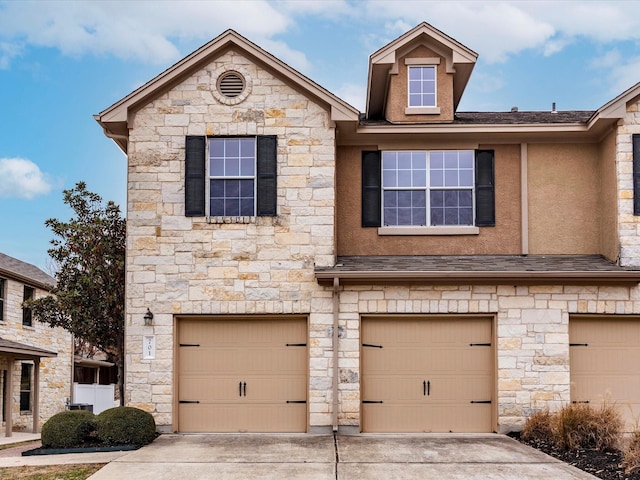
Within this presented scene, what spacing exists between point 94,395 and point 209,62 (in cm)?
1941

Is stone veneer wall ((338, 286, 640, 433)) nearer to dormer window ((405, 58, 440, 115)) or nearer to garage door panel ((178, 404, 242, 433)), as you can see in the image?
garage door panel ((178, 404, 242, 433))

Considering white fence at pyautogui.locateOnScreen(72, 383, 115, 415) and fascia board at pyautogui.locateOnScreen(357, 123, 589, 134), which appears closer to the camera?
fascia board at pyautogui.locateOnScreen(357, 123, 589, 134)

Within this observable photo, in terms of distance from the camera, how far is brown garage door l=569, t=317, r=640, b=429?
1330 centimetres

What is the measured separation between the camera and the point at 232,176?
13672 millimetres

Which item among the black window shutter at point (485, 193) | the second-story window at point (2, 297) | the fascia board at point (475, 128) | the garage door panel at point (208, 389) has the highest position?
the fascia board at point (475, 128)

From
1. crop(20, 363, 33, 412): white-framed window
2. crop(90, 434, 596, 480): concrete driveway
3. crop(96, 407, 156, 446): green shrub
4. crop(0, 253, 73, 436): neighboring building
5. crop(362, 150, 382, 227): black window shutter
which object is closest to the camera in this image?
crop(90, 434, 596, 480): concrete driveway

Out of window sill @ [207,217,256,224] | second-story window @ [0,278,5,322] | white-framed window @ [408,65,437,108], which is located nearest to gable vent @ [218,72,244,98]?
window sill @ [207,217,256,224]

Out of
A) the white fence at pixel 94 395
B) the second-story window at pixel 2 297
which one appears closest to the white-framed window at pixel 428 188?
the second-story window at pixel 2 297

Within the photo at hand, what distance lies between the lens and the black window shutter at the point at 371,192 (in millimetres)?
14305

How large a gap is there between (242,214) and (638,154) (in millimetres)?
7397

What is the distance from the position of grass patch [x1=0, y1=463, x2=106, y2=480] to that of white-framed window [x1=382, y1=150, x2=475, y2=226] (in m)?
7.02

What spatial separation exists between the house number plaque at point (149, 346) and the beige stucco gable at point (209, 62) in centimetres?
392

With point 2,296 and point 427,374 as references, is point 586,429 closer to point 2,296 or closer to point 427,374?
point 427,374

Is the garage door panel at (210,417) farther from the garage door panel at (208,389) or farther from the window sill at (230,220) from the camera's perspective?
the window sill at (230,220)
